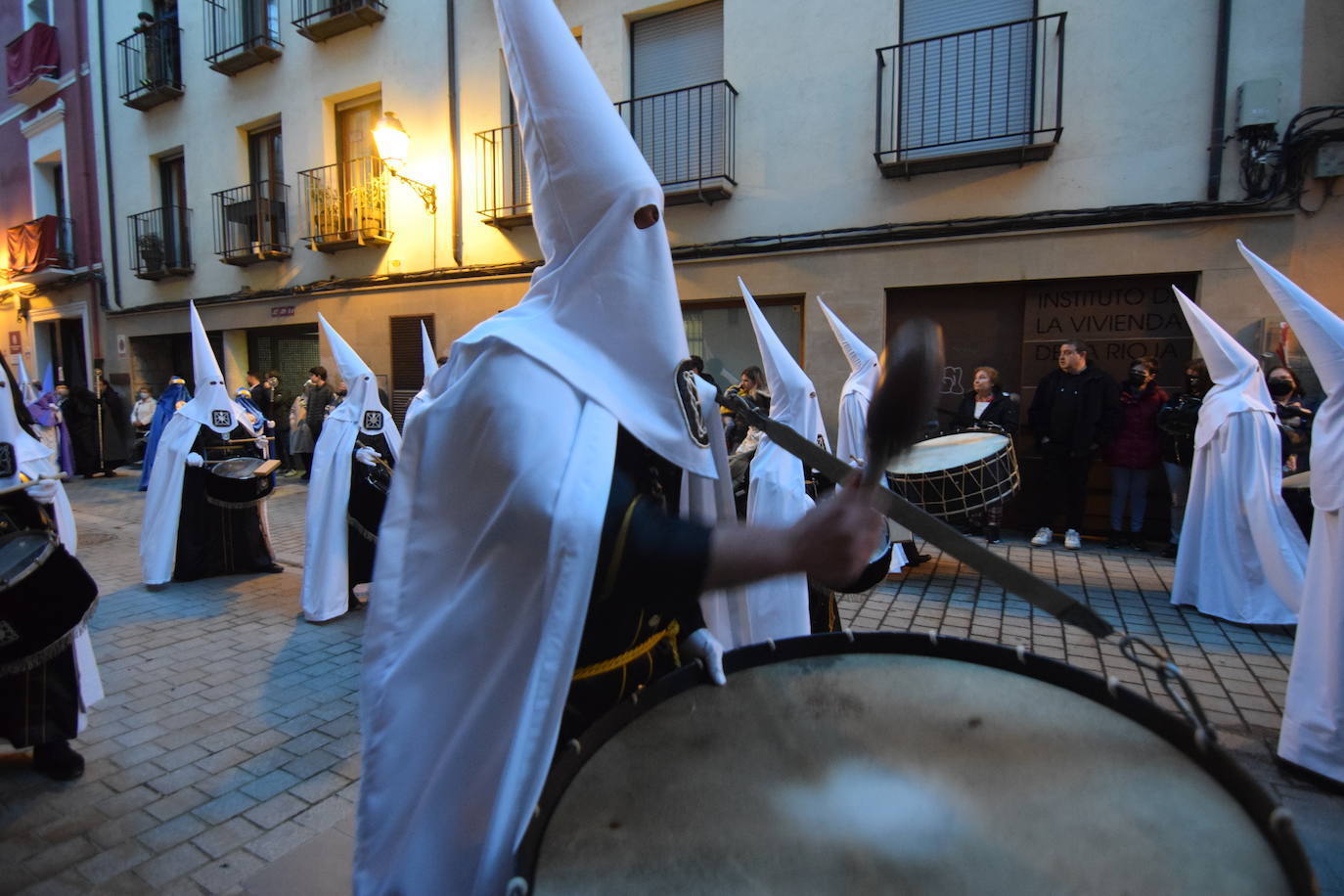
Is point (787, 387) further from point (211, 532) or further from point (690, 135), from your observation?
point (690, 135)

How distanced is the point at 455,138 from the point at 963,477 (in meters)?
9.89

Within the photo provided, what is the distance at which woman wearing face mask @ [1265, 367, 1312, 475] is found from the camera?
6273 millimetres

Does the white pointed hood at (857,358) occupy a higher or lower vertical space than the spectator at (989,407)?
higher

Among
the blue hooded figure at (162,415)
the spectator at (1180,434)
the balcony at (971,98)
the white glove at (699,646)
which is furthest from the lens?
the blue hooded figure at (162,415)

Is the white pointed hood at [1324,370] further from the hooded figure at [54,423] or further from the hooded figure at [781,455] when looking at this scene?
the hooded figure at [54,423]

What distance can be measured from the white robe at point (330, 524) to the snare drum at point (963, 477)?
13.6 ft

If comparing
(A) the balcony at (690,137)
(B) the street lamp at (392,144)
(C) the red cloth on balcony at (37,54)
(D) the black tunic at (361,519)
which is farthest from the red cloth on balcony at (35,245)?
(D) the black tunic at (361,519)

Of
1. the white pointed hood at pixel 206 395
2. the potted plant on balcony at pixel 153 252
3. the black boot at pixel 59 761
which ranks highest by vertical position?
the potted plant on balcony at pixel 153 252

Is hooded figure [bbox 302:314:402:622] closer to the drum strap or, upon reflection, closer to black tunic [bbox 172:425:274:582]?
black tunic [bbox 172:425:274:582]

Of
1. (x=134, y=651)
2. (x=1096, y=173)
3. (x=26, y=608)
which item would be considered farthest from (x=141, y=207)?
(x=1096, y=173)

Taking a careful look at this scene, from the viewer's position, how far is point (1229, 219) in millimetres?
7289

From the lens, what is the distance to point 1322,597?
3.20 m

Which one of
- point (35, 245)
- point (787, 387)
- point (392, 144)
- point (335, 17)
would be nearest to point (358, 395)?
point (787, 387)

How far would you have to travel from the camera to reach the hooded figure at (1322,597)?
312 cm
